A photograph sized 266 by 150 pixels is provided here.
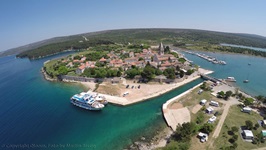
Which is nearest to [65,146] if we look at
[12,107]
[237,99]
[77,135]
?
[77,135]

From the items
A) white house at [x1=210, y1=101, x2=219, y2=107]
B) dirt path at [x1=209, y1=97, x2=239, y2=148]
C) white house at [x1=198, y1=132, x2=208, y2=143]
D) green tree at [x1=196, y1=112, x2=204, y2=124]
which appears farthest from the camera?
white house at [x1=210, y1=101, x2=219, y2=107]

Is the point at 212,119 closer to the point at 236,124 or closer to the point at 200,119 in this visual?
the point at 200,119

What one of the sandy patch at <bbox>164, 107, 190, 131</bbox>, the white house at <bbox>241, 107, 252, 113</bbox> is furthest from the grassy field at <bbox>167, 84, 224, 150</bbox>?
the white house at <bbox>241, 107, 252, 113</bbox>

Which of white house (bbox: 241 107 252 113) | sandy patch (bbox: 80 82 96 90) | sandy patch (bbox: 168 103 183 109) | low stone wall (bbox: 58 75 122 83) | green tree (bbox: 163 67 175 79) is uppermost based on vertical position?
green tree (bbox: 163 67 175 79)

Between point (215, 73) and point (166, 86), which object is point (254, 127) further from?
point (215, 73)

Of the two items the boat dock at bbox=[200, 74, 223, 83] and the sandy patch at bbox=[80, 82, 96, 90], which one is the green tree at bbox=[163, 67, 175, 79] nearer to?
the boat dock at bbox=[200, 74, 223, 83]

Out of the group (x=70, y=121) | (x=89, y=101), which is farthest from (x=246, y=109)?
(x=70, y=121)
